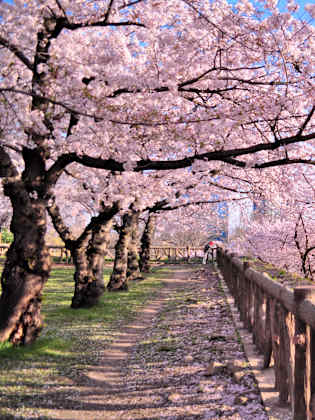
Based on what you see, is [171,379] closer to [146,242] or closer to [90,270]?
[90,270]

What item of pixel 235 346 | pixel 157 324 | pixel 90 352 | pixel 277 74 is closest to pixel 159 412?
pixel 235 346

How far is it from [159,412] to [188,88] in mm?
6371

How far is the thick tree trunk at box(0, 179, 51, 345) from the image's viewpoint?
739cm

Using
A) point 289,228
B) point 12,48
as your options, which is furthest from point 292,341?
point 289,228

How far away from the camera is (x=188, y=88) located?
8.74 meters

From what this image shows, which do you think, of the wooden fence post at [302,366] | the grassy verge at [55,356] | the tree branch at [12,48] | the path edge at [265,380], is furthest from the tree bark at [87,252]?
the wooden fence post at [302,366]

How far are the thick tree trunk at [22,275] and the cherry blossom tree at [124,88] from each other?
0.02 meters

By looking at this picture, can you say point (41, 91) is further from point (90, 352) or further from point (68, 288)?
point (68, 288)

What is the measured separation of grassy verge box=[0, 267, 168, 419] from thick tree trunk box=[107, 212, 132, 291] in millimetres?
3599

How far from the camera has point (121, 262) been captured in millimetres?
17328

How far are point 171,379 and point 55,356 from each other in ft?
7.86

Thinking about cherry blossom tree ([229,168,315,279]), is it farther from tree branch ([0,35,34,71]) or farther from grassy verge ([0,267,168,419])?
tree branch ([0,35,34,71])

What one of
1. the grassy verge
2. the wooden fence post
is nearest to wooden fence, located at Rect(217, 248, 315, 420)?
the wooden fence post

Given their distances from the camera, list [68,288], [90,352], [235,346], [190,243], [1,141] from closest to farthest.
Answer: [235,346] < [90,352] < [1,141] < [68,288] < [190,243]
